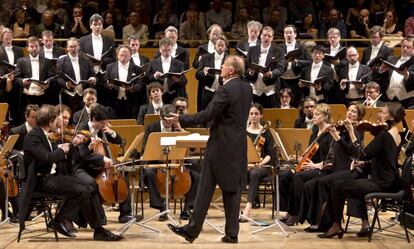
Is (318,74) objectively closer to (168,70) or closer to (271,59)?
(271,59)

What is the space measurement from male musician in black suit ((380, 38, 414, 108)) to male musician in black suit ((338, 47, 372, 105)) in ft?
0.75

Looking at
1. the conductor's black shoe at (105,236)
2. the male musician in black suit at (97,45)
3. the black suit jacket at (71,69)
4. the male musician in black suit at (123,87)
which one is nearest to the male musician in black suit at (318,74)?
the male musician in black suit at (123,87)

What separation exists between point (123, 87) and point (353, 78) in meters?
2.71

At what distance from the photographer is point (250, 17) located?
12344mm

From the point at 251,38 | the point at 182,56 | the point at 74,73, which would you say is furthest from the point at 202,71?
the point at 74,73

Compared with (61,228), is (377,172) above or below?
above

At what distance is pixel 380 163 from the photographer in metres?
7.42

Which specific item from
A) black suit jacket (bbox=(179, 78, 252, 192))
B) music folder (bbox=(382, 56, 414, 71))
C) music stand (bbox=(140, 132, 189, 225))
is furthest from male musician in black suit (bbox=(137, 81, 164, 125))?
music folder (bbox=(382, 56, 414, 71))

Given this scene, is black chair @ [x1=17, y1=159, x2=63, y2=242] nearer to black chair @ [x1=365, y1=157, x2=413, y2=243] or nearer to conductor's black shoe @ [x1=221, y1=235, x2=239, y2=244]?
conductor's black shoe @ [x1=221, y1=235, x2=239, y2=244]

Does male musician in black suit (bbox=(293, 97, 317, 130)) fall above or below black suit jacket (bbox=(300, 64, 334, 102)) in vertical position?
below

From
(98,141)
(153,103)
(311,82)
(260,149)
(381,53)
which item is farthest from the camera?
(381,53)

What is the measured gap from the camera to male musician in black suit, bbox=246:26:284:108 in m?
10.2

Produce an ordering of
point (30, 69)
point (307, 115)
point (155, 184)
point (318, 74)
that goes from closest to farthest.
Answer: point (155, 184) < point (307, 115) < point (30, 69) < point (318, 74)

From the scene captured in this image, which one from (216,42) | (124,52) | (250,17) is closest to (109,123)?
(124,52)
